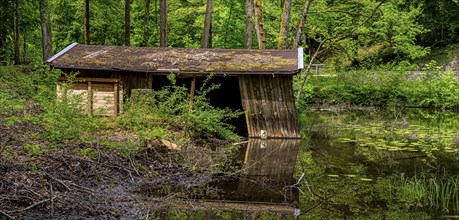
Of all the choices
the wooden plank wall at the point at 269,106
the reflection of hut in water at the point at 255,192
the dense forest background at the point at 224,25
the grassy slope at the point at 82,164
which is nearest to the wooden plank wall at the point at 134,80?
the grassy slope at the point at 82,164

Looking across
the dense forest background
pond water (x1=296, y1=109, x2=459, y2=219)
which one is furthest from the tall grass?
the dense forest background

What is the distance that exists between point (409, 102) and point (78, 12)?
823 inches

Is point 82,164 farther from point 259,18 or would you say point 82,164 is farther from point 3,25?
point 3,25

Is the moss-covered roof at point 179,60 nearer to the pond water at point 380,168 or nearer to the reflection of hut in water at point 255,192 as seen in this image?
the pond water at point 380,168

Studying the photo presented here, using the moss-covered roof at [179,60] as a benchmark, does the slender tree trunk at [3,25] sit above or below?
above

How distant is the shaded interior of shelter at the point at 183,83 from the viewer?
16.7 meters

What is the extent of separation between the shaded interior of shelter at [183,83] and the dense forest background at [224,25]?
140 inches

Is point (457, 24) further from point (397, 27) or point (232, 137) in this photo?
point (232, 137)

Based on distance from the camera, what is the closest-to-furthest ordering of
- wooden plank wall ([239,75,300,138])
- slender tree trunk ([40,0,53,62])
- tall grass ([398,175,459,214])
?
1. tall grass ([398,175,459,214])
2. wooden plank wall ([239,75,300,138])
3. slender tree trunk ([40,0,53,62])

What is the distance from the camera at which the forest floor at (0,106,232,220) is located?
6965mm

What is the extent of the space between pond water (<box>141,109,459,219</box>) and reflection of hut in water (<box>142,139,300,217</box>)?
0.05 ft

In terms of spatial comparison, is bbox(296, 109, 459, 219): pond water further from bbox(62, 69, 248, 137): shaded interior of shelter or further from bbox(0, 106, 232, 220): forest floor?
bbox(62, 69, 248, 137): shaded interior of shelter

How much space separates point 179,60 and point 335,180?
866cm

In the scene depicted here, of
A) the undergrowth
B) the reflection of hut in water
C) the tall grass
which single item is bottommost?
the reflection of hut in water
